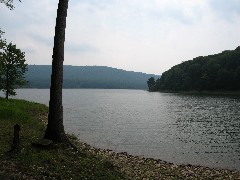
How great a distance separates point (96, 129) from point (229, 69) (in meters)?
158

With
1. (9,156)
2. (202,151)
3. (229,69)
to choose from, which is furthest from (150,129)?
(229,69)

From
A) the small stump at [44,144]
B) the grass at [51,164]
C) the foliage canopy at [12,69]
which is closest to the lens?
the grass at [51,164]

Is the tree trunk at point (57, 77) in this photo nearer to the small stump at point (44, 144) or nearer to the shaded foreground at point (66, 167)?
the small stump at point (44, 144)

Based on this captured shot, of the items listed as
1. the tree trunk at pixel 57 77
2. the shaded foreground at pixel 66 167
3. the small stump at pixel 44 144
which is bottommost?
the shaded foreground at pixel 66 167

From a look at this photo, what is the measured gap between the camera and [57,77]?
20.8 metres

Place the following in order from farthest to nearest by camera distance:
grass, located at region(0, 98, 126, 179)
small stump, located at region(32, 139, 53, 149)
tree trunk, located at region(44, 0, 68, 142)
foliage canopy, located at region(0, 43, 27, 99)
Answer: foliage canopy, located at region(0, 43, 27, 99), tree trunk, located at region(44, 0, 68, 142), small stump, located at region(32, 139, 53, 149), grass, located at region(0, 98, 126, 179)

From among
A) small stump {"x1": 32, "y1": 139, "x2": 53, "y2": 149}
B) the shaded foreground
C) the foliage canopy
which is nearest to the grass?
the shaded foreground

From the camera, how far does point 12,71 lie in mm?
59156

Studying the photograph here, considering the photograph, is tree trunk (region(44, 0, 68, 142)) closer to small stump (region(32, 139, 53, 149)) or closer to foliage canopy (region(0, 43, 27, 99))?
small stump (region(32, 139, 53, 149))

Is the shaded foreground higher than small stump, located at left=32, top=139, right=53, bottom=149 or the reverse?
the reverse

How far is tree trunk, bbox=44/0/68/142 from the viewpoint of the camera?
20500mm

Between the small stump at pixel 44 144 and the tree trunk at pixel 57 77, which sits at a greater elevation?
the tree trunk at pixel 57 77

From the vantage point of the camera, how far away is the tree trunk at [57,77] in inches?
807

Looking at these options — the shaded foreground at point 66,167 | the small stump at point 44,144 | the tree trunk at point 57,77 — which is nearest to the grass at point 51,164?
the shaded foreground at point 66,167
